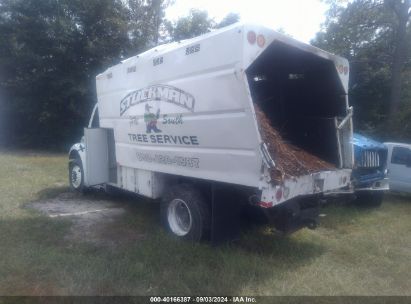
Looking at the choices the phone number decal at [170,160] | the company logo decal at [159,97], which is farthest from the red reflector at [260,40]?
the phone number decal at [170,160]

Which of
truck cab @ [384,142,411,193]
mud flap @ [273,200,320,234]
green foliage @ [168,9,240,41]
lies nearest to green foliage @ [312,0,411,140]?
truck cab @ [384,142,411,193]

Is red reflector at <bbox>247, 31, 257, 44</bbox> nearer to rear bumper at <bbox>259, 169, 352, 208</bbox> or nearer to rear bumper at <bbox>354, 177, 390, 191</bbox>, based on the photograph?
rear bumper at <bbox>259, 169, 352, 208</bbox>

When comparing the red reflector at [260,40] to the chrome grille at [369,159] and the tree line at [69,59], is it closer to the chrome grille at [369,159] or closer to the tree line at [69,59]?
the chrome grille at [369,159]

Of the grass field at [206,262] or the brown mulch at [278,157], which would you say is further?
the brown mulch at [278,157]

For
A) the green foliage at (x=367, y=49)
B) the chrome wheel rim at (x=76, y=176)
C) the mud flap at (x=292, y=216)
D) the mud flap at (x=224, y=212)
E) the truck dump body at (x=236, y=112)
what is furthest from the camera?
the green foliage at (x=367, y=49)

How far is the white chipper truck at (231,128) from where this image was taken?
15.3 ft

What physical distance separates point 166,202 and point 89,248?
4.53 ft

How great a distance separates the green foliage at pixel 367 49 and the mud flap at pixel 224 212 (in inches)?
486

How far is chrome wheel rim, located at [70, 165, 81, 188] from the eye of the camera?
938 cm

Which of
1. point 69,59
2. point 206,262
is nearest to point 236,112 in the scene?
point 206,262

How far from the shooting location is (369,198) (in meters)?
8.62

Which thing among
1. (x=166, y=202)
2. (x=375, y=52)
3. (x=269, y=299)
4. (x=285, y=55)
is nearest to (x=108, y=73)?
(x=166, y=202)

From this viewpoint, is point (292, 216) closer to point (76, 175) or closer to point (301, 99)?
point (301, 99)

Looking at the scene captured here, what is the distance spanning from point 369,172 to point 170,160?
15.7 feet
